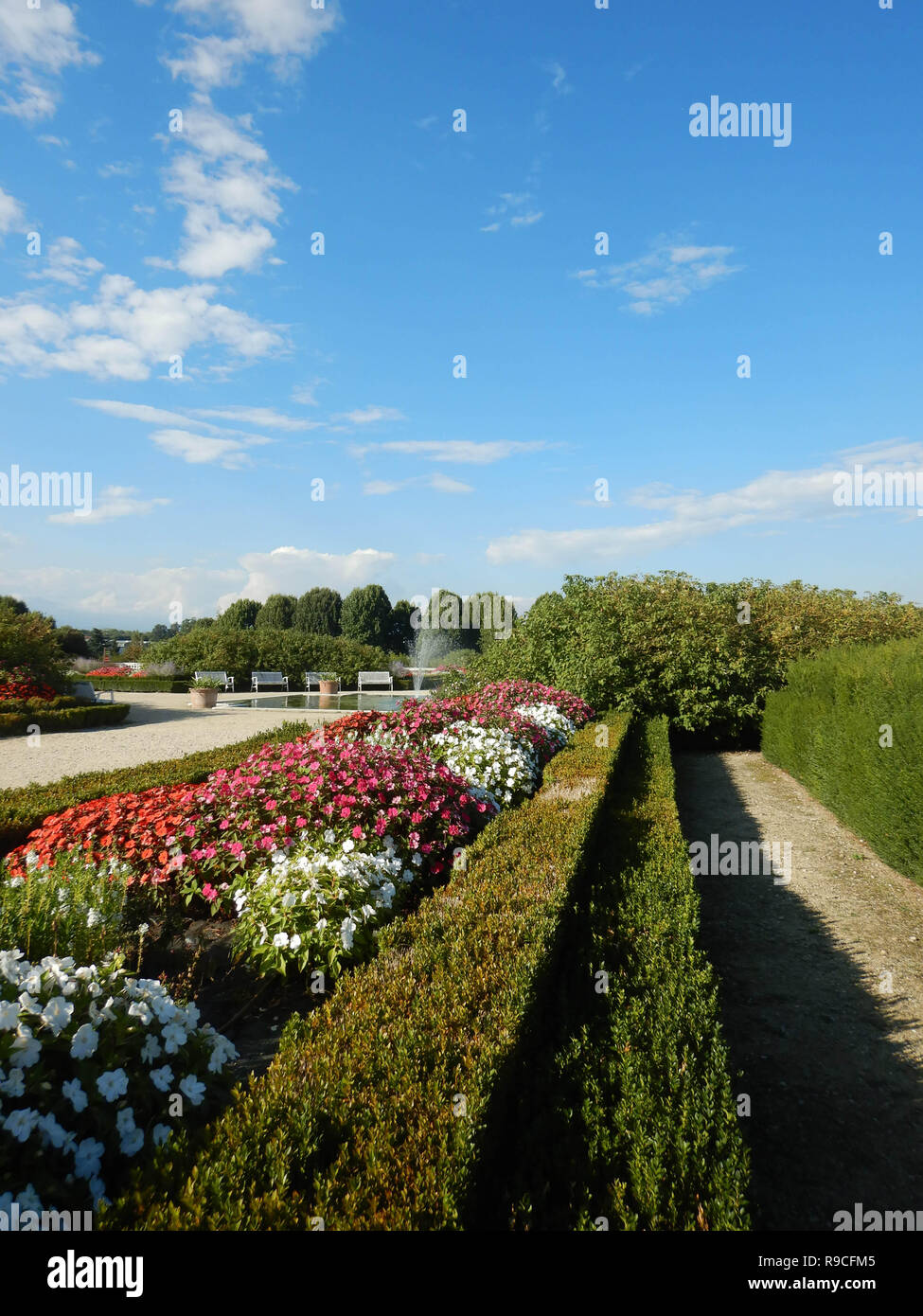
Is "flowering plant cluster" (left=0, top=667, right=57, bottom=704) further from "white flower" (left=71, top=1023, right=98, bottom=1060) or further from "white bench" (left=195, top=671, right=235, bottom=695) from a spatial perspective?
"white flower" (left=71, top=1023, right=98, bottom=1060)

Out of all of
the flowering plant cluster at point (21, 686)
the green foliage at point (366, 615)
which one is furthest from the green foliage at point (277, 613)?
the flowering plant cluster at point (21, 686)

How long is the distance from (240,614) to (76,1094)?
1796 inches

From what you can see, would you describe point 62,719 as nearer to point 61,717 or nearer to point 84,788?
point 61,717

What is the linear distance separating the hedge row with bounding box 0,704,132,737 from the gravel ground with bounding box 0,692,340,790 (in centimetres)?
23

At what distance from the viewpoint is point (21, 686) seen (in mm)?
15898

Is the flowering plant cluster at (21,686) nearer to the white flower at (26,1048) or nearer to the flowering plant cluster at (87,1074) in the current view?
the flowering plant cluster at (87,1074)

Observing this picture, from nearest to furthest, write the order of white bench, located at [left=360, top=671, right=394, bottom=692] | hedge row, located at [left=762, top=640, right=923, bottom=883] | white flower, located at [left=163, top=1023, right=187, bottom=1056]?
white flower, located at [left=163, top=1023, right=187, bottom=1056] < hedge row, located at [left=762, top=640, right=923, bottom=883] < white bench, located at [left=360, top=671, right=394, bottom=692]

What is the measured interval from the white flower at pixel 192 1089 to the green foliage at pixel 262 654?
25305 millimetres

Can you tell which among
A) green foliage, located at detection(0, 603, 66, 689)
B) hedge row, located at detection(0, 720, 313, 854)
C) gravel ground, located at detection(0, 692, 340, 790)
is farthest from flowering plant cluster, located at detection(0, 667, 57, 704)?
hedge row, located at detection(0, 720, 313, 854)

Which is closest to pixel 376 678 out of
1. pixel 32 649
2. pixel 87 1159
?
pixel 32 649

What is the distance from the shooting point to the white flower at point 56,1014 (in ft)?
6.58

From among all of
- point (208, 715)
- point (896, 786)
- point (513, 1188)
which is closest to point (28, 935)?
point (513, 1188)

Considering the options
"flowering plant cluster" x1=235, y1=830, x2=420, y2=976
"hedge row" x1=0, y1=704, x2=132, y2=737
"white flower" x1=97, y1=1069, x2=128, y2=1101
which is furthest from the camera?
"hedge row" x1=0, y1=704, x2=132, y2=737

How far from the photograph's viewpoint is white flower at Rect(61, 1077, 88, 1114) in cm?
188
